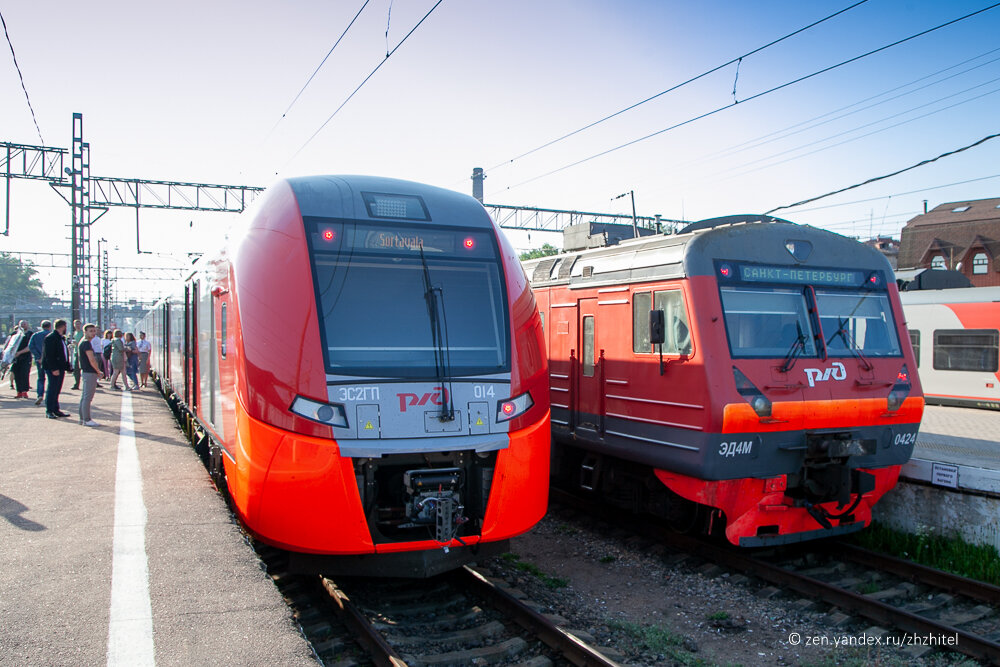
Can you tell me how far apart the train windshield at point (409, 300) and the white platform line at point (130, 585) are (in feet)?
6.06

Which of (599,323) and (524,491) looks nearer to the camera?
(524,491)

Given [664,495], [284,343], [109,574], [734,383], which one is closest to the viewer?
[109,574]

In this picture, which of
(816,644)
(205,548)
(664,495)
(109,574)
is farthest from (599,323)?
(109,574)

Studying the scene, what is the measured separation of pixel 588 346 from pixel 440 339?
12.0ft

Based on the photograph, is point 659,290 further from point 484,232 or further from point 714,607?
point 714,607

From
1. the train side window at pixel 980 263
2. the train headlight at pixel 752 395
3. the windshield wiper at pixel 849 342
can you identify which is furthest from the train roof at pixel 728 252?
the train side window at pixel 980 263

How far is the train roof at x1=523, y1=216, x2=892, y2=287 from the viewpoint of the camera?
7.65 metres

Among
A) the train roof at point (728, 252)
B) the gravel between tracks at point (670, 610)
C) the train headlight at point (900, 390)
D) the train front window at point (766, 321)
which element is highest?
the train roof at point (728, 252)

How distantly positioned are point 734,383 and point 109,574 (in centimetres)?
536

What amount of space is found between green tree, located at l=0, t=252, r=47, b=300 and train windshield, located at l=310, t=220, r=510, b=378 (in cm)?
6948

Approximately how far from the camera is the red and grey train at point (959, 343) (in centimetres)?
1761

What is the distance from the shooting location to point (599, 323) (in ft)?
29.8

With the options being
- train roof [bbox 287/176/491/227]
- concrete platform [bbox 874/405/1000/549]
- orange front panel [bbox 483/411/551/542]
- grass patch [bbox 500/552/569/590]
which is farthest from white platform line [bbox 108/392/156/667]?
concrete platform [bbox 874/405/1000/549]

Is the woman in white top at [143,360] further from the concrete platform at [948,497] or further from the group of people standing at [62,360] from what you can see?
the concrete platform at [948,497]
